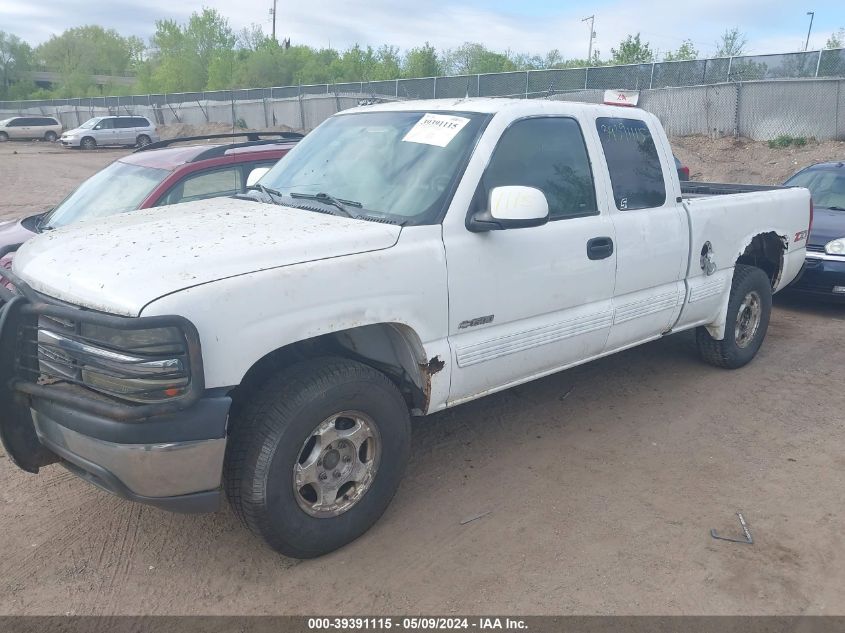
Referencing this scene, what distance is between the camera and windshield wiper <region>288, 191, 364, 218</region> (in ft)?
11.8

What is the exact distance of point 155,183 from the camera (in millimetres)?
6074

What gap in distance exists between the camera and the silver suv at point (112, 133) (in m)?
34.8

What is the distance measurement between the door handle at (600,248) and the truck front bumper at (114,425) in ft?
7.48

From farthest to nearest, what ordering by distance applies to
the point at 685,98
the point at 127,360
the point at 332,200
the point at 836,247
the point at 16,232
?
the point at 685,98 → the point at 836,247 → the point at 16,232 → the point at 332,200 → the point at 127,360

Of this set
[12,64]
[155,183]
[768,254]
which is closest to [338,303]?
[155,183]

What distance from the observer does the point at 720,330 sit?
548cm

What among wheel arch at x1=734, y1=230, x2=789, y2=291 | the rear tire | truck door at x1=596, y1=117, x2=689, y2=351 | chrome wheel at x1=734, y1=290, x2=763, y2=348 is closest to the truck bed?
wheel arch at x1=734, y1=230, x2=789, y2=291

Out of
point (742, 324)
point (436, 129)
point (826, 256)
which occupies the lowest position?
point (742, 324)

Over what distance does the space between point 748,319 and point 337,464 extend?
13.1ft

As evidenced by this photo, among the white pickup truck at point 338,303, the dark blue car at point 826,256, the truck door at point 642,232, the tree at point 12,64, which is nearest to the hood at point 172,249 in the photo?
the white pickup truck at point 338,303

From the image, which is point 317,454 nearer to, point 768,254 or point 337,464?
point 337,464

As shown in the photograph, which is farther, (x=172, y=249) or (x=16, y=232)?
(x=16, y=232)

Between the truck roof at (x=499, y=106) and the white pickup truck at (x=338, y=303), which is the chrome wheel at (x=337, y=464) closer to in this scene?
the white pickup truck at (x=338, y=303)

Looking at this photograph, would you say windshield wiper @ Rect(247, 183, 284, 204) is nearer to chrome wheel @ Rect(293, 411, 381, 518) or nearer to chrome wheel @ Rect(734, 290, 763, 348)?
chrome wheel @ Rect(293, 411, 381, 518)
